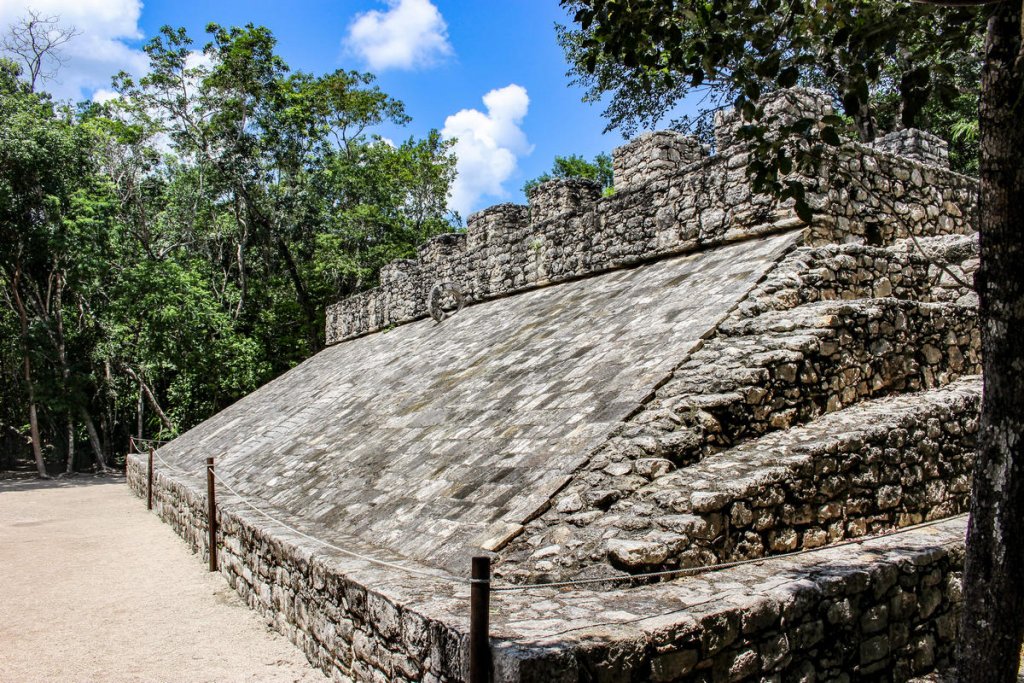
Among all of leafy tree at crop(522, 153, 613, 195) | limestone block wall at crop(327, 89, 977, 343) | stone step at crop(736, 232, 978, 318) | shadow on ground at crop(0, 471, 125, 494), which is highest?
leafy tree at crop(522, 153, 613, 195)

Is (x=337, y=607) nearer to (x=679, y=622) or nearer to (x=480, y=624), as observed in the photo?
(x=480, y=624)

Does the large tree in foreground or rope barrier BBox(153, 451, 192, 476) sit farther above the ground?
the large tree in foreground

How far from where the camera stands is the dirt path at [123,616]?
199 inches

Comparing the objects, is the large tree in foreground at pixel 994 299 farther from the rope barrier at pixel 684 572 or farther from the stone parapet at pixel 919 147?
the stone parapet at pixel 919 147

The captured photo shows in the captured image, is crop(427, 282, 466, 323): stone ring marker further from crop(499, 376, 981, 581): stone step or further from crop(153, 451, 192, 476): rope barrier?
crop(499, 376, 981, 581): stone step

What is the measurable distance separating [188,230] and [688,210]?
22412 mm

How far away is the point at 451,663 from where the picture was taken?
303 cm

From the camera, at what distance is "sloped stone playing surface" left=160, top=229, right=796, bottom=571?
15.2ft

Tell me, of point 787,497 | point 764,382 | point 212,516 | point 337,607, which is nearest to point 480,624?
point 337,607

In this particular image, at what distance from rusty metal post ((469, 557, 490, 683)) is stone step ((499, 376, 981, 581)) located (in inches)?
33.0

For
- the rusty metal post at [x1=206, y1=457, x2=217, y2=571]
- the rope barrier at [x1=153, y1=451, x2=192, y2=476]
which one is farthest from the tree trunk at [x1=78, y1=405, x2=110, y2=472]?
the rusty metal post at [x1=206, y1=457, x2=217, y2=571]

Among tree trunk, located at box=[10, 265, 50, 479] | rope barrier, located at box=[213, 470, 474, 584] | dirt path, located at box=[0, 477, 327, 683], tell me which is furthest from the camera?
tree trunk, located at box=[10, 265, 50, 479]

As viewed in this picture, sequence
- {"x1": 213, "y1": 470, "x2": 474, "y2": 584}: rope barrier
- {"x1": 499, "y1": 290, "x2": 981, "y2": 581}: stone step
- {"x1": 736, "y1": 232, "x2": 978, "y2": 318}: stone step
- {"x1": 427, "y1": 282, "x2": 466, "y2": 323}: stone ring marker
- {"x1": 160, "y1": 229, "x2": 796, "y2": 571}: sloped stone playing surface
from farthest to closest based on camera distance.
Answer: {"x1": 427, "y1": 282, "x2": 466, "y2": 323}: stone ring marker, {"x1": 736, "y1": 232, "x2": 978, "y2": 318}: stone step, {"x1": 160, "y1": 229, "x2": 796, "y2": 571}: sloped stone playing surface, {"x1": 499, "y1": 290, "x2": 981, "y2": 581}: stone step, {"x1": 213, "y1": 470, "x2": 474, "y2": 584}: rope barrier

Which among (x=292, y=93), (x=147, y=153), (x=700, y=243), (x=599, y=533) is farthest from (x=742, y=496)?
(x=147, y=153)
